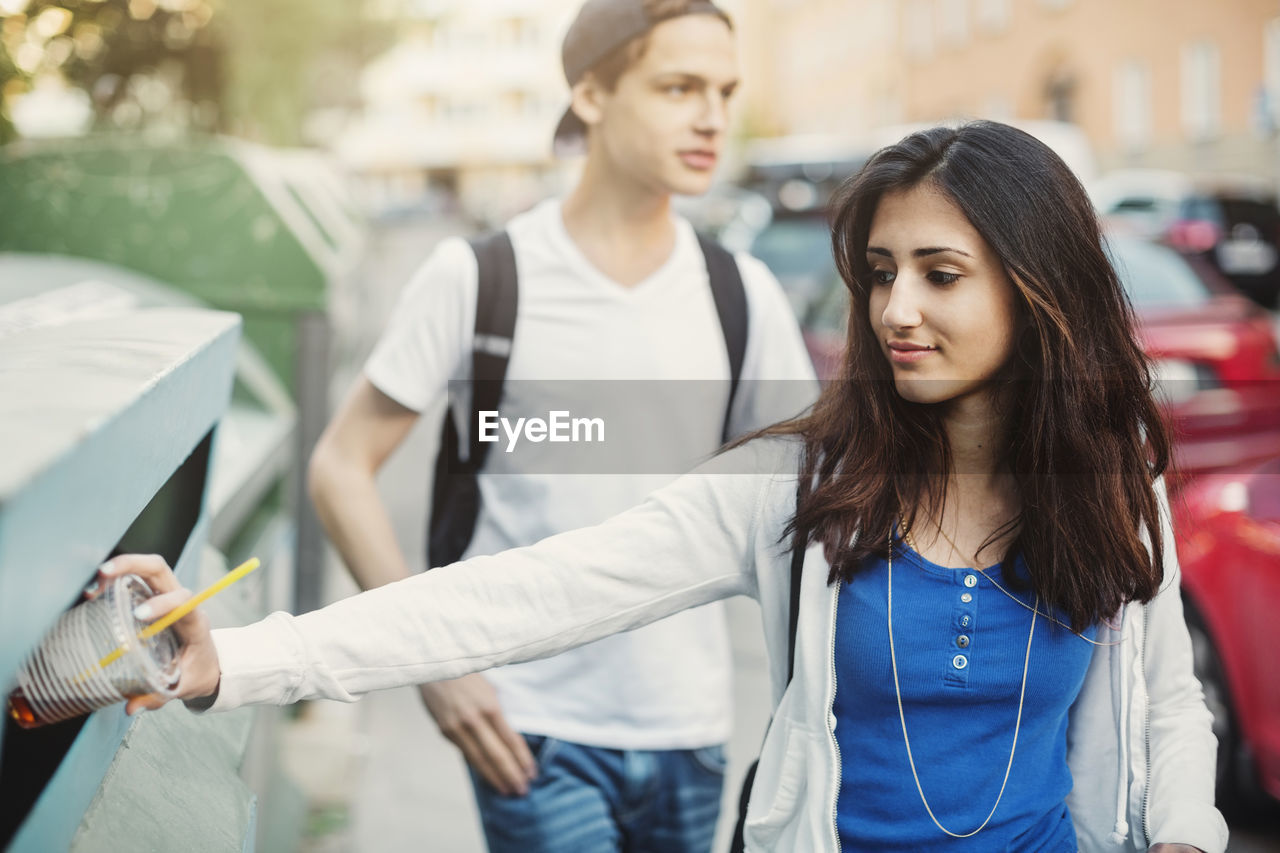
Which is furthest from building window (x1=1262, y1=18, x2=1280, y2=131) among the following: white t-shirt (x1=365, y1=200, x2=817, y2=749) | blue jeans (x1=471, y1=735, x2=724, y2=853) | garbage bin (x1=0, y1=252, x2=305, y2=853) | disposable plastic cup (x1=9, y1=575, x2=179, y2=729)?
disposable plastic cup (x1=9, y1=575, x2=179, y2=729)

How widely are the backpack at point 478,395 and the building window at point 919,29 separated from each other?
4405 cm

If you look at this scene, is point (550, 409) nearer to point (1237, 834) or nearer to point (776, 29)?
point (1237, 834)

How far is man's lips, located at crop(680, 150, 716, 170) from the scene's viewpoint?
2402 mm

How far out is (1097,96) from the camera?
3475 cm

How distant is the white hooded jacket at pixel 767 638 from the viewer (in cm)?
152

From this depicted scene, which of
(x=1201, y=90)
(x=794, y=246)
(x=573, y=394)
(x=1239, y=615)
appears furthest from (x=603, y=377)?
(x=1201, y=90)

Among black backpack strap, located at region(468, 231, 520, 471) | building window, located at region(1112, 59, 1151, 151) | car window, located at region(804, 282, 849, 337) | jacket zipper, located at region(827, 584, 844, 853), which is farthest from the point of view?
building window, located at region(1112, 59, 1151, 151)

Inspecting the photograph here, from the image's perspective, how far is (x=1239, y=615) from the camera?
4066 mm

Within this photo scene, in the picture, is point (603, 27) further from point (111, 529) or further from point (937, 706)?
point (111, 529)

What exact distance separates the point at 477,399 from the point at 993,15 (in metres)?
40.1

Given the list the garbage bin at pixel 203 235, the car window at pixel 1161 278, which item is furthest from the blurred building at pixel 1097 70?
the garbage bin at pixel 203 235

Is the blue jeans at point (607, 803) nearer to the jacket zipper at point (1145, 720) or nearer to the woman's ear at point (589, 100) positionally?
the jacket zipper at point (1145, 720)

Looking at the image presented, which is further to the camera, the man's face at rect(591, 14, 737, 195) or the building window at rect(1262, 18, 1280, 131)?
the building window at rect(1262, 18, 1280, 131)

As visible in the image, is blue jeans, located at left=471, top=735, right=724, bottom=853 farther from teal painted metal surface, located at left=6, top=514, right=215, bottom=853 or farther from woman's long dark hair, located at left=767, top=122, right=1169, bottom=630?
teal painted metal surface, located at left=6, top=514, right=215, bottom=853
